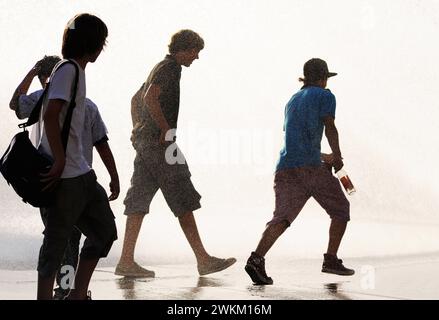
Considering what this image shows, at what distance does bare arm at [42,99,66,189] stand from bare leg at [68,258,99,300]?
0.59 m

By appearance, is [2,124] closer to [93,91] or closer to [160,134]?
[93,91]

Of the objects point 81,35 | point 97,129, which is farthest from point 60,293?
point 81,35

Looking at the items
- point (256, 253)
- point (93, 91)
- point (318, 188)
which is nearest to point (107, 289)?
point (256, 253)

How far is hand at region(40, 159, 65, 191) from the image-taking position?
4988mm

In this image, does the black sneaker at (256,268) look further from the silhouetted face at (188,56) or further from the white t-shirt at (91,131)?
the white t-shirt at (91,131)

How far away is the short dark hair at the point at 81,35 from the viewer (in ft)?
17.0

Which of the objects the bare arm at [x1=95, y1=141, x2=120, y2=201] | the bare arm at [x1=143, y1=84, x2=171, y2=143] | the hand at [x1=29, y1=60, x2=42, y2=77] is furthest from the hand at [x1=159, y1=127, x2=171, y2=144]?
the bare arm at [x1=95, y1=141, x2=120, y2=201]

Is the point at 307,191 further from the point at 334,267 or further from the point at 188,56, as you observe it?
the point at 188,56

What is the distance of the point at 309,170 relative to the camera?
23.7 ft

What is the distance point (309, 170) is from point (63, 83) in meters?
2.59

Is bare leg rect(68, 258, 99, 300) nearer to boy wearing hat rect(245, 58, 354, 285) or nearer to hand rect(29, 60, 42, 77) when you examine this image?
hand rect(29, 60, 42, 77)

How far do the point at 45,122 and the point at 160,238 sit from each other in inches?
246

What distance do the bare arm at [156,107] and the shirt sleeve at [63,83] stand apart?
2.31 metres

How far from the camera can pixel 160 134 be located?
751cm
